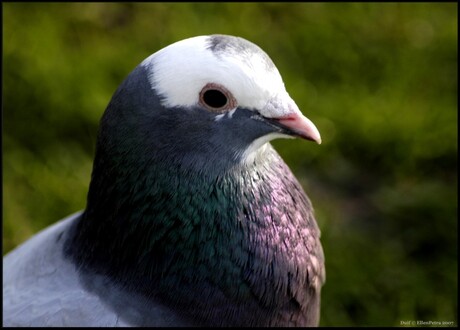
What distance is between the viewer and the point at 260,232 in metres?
2.68

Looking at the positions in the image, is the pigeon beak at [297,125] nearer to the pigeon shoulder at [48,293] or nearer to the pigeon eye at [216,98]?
the pigeon eye at [216,98]

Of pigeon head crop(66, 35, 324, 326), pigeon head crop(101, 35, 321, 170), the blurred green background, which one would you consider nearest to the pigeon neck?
pigeon head crop(66, 35, 324, 326)

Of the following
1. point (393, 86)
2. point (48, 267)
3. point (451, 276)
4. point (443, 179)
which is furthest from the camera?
point (393, 86)

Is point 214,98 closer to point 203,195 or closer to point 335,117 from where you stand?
point 203,195

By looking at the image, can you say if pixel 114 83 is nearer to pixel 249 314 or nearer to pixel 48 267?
pixel 48 267

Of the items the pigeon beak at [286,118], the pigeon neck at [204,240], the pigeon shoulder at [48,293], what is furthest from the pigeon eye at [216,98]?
the pigeon shoulder at [48,293]

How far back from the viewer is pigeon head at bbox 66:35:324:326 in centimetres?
246

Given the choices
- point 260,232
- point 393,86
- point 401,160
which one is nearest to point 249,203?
point 260,232

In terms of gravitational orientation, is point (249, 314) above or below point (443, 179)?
below

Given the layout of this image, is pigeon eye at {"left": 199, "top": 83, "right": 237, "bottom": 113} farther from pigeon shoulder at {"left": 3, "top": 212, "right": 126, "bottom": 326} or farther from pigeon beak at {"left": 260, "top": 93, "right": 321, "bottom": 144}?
pigeon shoulder at {"left": 3, "top": 212, "right": 126, "bottom": 326}

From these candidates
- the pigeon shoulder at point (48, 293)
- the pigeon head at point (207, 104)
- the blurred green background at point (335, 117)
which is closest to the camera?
the pigeon head at point (207, 104)

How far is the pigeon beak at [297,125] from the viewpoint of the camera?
246 centimetres

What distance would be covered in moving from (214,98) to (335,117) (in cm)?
227

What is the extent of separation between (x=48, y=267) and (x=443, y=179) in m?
2.43
